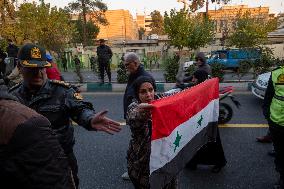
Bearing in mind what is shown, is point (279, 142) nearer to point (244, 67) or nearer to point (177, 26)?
point (244, 67)

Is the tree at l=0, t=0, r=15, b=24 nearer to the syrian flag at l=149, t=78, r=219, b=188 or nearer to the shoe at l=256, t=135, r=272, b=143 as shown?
the shoe at l=256, t=135, r=272, b=143

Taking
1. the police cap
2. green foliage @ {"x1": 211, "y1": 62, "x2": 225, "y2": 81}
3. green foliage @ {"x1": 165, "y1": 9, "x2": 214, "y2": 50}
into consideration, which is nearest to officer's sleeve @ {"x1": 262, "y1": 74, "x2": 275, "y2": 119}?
the police cap

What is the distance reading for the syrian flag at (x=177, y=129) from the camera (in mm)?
2783

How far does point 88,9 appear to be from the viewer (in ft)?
141

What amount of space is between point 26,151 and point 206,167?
3958mm

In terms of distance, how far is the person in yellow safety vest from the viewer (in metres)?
3.87

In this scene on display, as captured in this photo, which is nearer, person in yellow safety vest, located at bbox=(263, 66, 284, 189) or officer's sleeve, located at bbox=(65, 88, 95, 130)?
officer's sleeve, located at bbox=(65, 88, 95, 130)

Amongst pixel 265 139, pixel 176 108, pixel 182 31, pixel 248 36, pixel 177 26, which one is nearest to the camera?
pixel 176 108

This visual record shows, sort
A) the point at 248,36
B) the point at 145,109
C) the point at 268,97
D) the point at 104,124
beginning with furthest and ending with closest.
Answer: the point at 248,36
the point at 268,97
the point at 145,109
the point at 104,124

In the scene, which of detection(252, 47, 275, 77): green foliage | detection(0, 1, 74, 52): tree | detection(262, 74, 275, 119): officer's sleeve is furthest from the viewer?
detection(0, 1, 74, 52): tree

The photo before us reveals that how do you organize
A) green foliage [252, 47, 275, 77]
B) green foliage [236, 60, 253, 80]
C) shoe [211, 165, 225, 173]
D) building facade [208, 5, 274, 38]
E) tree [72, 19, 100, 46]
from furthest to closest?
tree [72, 19, 100, 46], building facade [208, 5, 274, 38], green foliage [236, 60, 253, 80], green foliage [252, 47, 275, 77], shoe [211, 165, 225, 173]

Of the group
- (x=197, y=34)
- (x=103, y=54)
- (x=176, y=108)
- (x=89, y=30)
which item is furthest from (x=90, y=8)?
(x=176, y=108)

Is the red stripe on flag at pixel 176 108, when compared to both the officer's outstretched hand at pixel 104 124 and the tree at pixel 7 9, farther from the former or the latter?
the tree at pixel 7 9

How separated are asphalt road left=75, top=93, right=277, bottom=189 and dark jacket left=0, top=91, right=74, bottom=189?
3.24 metres
